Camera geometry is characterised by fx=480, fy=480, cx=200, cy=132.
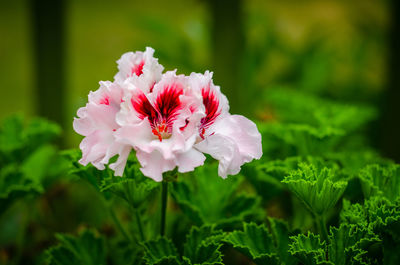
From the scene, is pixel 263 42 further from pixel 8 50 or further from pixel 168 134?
pixel 8 50

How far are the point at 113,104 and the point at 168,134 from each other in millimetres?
91

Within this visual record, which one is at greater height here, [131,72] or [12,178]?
[131,72]

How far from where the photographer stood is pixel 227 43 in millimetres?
1793

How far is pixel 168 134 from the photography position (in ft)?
2.33

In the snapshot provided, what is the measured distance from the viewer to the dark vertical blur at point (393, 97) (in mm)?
1932

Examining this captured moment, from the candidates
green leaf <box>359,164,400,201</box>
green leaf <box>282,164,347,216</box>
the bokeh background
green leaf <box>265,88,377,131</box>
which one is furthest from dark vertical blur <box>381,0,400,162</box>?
green leaf <box>282,164,347,216</box>

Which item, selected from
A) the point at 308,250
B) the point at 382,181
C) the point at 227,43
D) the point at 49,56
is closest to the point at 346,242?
the point at 308,250

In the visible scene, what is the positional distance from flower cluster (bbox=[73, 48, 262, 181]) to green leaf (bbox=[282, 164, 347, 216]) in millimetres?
86

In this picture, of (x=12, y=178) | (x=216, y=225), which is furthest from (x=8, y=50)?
(x=216, y=225)

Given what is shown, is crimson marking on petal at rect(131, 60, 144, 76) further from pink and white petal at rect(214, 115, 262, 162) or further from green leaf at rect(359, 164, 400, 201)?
green leaf at rect(359, 164, 400, 201)

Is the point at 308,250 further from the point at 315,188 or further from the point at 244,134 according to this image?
the point at 244,134

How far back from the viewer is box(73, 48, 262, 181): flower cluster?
0.65 m

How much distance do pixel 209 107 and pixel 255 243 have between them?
0.78ft

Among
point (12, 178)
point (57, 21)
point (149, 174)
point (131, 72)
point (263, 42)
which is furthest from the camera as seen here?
point (263, 42)
